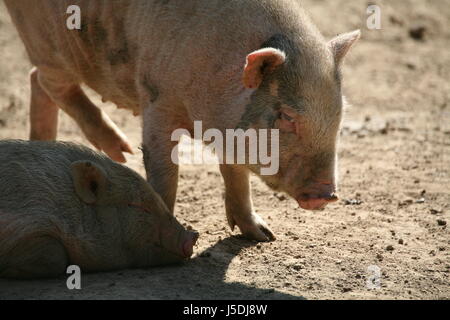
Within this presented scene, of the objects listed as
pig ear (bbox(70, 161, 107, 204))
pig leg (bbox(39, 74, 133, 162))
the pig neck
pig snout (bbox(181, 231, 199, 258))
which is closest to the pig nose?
pig snout (bbox(181, 231, 199, 258))

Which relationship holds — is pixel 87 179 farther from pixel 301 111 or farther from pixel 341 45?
pixel 341 45

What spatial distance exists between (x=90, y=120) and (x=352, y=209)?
A: 2.64 metres

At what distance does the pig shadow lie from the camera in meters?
5.46

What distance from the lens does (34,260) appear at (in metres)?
5.68

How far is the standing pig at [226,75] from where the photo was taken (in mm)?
5934

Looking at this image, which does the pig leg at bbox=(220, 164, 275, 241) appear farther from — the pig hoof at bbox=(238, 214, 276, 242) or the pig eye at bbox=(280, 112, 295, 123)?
the pig eye at bbox=(280, 112, 295, 123)

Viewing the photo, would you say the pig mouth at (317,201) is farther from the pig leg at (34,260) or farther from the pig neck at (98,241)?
the pig leg at (34,260)

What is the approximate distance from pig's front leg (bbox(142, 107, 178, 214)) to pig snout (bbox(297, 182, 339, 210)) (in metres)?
1.25

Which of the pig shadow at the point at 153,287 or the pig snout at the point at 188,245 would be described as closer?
the pig shadow at the point at 153,287

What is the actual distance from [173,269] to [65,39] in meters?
2.62

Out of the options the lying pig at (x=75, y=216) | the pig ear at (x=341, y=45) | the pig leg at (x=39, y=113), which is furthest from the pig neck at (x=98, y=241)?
the pig leg at (x=39, y=113)

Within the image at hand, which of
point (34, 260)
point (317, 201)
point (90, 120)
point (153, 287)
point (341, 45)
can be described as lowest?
point (153, 287)

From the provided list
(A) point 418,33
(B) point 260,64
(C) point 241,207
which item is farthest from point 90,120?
(A) point 418,33

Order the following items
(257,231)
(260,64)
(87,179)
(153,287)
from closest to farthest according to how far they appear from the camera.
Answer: (153,287) → (260,64) → (87,179) → (257,231)
